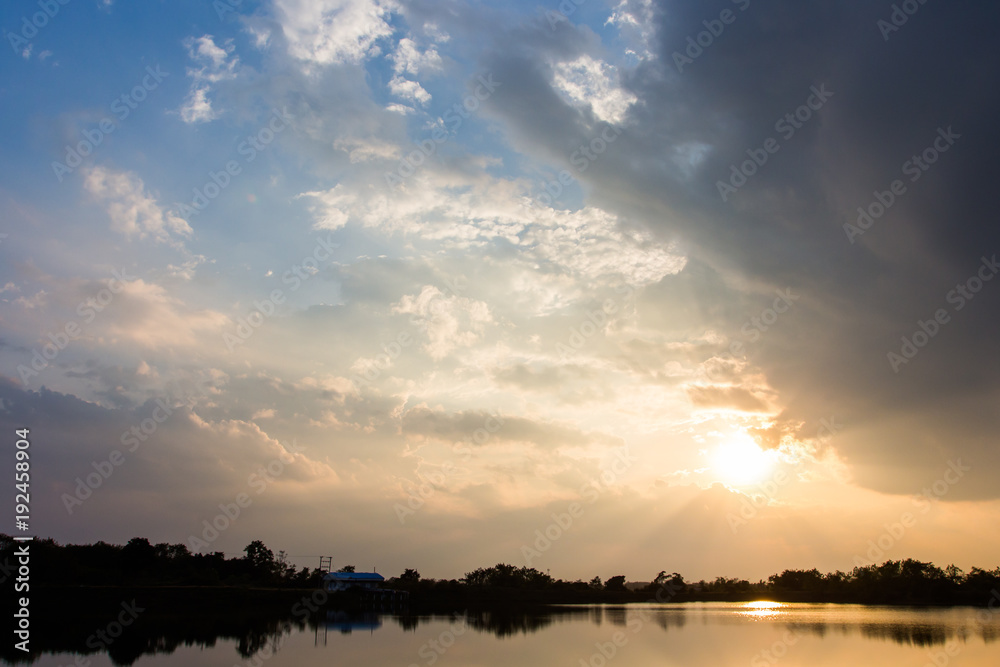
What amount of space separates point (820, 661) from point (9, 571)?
61.8m

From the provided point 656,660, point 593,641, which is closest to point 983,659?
point 656,660

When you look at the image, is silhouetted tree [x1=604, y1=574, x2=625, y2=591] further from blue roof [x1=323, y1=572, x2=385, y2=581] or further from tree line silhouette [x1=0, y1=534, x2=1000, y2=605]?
blue roof [x1=323, y1=572, x2=385, y2=581]

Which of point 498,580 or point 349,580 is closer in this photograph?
point 349,580

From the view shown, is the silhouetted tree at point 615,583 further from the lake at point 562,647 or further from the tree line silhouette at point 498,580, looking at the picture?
the lake at point 562,647

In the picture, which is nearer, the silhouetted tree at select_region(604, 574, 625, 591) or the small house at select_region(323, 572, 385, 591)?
the small house at select_region(323, 572, 385, 591)

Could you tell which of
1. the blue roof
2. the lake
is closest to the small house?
the blue roof

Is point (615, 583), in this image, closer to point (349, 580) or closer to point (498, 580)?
point (498, 580)

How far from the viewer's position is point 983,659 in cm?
3136

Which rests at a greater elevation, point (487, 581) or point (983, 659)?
point (983, 659)

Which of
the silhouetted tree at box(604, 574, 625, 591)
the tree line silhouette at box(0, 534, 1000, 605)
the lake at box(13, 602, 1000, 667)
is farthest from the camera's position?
the silhouetted tree at box(604, 574, 625, 591)

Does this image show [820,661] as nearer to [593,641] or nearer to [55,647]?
[593,641]

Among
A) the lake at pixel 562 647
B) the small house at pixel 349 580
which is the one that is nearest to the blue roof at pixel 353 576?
the small house at pixel 349 580

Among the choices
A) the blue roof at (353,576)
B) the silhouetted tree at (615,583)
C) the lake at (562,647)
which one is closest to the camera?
the lake at (562,647)

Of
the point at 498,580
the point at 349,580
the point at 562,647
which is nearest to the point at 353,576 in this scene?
the point at 349,580
